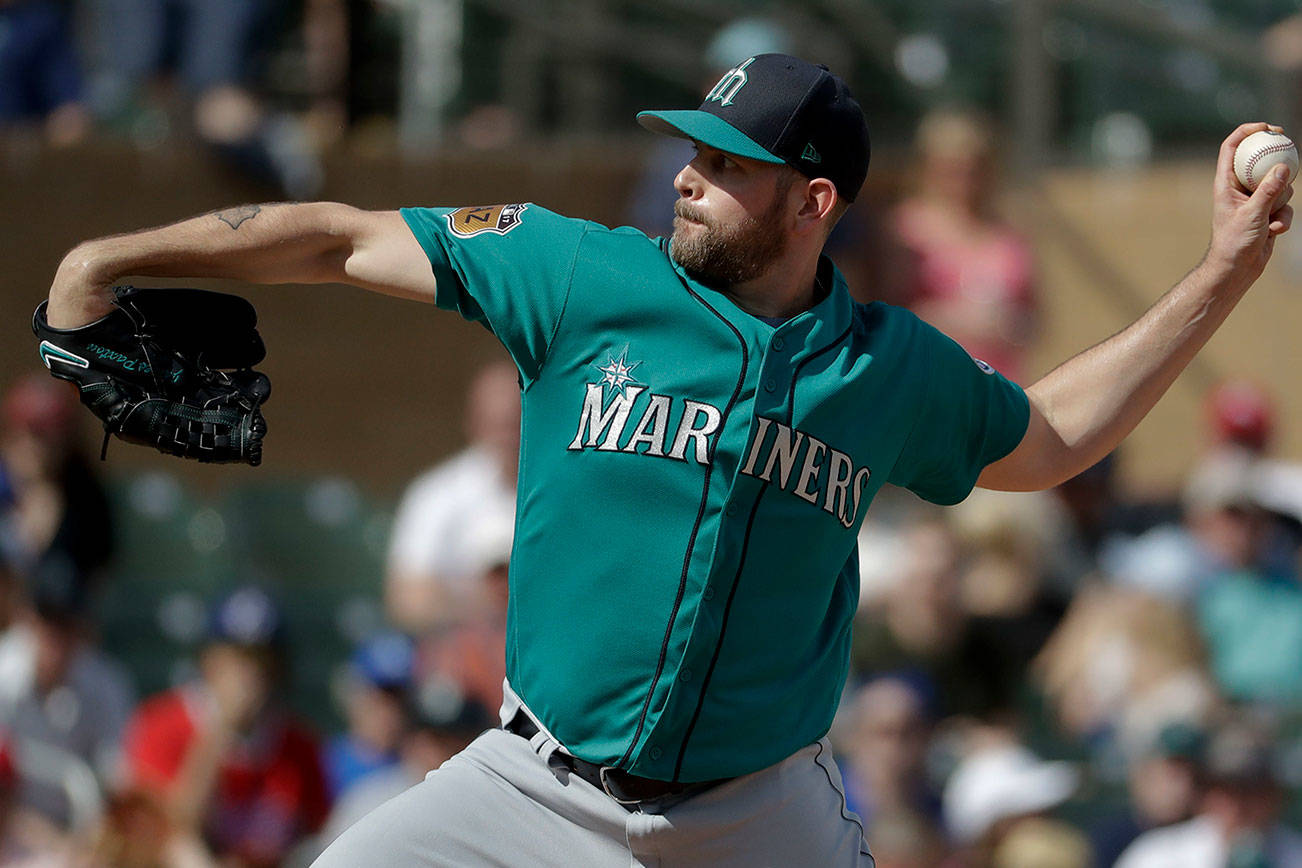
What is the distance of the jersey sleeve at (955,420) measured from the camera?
3.10 meters

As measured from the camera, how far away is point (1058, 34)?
860 centimetres

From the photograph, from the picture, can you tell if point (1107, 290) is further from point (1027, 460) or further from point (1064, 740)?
point (1027, 460)

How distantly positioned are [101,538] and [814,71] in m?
4.62

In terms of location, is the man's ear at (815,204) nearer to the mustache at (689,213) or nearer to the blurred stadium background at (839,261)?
the mustache at (689,213)

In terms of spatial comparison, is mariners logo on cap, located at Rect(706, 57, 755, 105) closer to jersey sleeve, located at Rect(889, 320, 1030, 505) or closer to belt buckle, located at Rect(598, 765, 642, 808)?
jersey sleeve, located at Rect(889, 320, 1030, 505)

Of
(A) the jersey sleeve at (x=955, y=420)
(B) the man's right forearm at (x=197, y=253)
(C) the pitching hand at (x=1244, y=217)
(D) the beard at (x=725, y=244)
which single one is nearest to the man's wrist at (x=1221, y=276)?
(C) the pitching hand at (x=1244, y=217)

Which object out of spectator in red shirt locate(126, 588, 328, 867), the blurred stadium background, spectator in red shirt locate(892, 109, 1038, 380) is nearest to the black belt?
the blurred stadium background

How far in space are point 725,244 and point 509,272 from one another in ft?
1.22

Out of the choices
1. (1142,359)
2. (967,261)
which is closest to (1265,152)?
(1142,359)

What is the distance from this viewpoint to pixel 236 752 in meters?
5.88

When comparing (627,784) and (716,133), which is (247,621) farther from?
(716,133)

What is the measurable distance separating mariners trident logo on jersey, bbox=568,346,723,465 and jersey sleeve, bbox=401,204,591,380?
4.9 inches

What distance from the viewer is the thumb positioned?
127 inches

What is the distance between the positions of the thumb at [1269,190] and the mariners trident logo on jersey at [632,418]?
1.15 m
